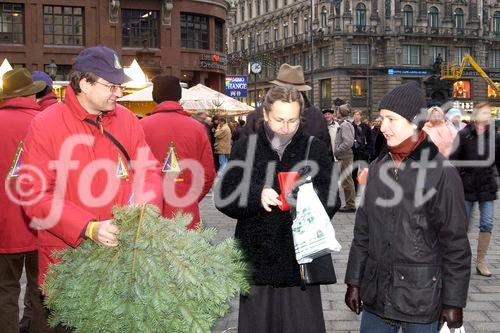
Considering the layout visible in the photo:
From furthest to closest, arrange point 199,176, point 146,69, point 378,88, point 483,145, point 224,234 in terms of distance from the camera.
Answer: point 378,88, point 146,69, point 224,234, point 483,145, point 199,176

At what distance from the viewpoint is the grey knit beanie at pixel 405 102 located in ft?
11.9

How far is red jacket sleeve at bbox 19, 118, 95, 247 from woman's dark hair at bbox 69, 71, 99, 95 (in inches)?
11.6

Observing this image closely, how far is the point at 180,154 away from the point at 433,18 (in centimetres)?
7189

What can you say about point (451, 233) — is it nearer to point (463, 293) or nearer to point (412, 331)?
point (463, 293)

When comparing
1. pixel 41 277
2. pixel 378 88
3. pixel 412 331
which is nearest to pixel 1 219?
pixel 41 277

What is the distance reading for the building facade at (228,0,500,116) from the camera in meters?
68.3

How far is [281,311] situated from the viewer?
391cm

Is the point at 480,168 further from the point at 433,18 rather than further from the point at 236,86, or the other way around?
the point at 433,18

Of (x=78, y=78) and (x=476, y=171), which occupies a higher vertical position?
(x=78, y=78)

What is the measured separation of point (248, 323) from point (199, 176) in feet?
7.45

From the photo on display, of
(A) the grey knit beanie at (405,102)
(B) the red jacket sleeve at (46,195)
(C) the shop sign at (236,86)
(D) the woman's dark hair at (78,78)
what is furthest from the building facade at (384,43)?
(B) the red jacket sleeve at (46,195)

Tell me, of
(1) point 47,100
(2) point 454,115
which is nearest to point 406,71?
(2) point 454,115

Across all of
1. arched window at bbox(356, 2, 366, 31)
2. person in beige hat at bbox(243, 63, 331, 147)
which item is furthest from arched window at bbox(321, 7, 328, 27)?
person in beige hat at bbox(243, 63, 331, 147)

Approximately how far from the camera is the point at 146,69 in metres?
35.9
